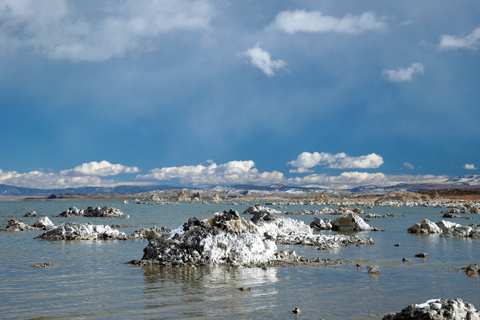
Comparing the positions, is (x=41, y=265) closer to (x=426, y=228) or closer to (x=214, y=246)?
(x=214, y=246)

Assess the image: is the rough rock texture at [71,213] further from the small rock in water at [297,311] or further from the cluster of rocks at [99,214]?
the small rock in water at [297,311]

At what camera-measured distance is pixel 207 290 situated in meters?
11.6

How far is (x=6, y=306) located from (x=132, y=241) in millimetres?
15549

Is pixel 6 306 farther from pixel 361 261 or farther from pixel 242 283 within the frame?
pixel 361 261

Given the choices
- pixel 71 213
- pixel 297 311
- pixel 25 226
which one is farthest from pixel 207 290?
pixel 71 213

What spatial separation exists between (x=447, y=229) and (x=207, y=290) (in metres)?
25.2

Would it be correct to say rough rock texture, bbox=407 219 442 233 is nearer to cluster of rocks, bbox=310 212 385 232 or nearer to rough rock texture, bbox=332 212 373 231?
cluster of rocks, bbox=310 212 385 232

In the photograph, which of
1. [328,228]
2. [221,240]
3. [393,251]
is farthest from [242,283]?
[328,228]

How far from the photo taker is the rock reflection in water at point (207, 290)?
962cm

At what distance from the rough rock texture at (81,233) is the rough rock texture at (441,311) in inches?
882

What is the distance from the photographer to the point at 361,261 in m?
17.4

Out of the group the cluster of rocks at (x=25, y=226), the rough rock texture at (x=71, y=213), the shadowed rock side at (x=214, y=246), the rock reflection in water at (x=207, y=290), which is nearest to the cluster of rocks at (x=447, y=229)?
the shadowed rock side at (x=214, y=246)

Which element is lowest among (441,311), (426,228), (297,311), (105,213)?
(426,228)

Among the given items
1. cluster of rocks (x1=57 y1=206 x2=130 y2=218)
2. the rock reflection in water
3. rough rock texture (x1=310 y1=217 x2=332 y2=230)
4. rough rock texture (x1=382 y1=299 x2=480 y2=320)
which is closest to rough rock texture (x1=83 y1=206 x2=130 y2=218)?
cluster of rocks (x1=57 y1=206 x2=130 y2=218)
